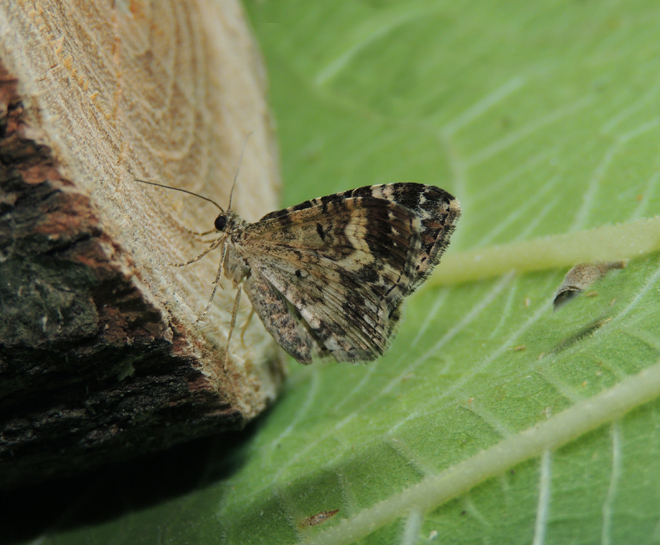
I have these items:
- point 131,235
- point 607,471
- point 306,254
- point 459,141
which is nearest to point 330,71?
point 459,141

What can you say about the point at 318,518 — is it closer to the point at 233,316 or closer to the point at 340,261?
the point at 233,316

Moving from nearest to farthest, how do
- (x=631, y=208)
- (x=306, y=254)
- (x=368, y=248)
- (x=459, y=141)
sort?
(x=368, y=248)
(x=306, y=254)
(x=631, y=208)
(x=459, y=141)

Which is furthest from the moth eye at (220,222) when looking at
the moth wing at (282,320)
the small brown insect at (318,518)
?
the small brown insect at (318,518)

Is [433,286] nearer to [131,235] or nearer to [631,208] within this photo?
[631,208]

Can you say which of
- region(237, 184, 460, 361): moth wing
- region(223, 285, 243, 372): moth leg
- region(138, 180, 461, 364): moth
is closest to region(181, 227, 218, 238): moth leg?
region(138, 180, 461, 364): moth

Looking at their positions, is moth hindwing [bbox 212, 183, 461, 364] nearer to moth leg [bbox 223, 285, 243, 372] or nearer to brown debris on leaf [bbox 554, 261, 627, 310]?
moth leg [bbox 223, 285, 243, 372]

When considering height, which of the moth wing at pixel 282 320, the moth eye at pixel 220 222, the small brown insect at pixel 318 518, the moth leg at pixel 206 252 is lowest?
the small brown insect at pixel 318 518

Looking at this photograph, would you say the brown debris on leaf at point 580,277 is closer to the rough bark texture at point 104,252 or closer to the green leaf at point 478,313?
the green leaf at point 478,313
